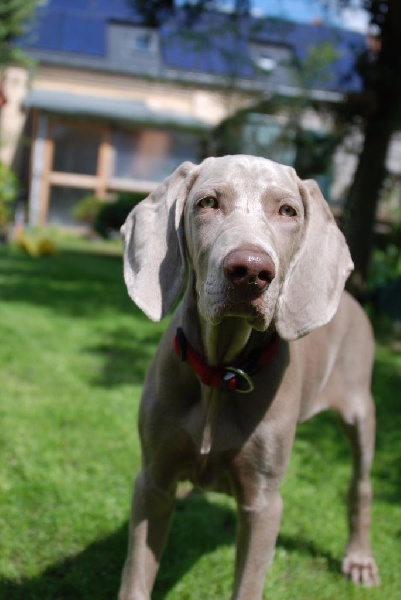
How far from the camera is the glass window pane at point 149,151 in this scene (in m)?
18.8

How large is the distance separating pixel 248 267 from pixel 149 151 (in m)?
17.7

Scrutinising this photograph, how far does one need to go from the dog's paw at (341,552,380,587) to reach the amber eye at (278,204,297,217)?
69.6 inches

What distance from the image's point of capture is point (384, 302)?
8.50 m

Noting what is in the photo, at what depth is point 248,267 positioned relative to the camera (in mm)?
1886

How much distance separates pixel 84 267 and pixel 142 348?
5.40 m

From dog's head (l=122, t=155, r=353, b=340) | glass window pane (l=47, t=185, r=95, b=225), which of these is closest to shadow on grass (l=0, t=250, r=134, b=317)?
dog's head (l=122, t=155, r=353, b=340)

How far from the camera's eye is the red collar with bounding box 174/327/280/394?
2332 mm

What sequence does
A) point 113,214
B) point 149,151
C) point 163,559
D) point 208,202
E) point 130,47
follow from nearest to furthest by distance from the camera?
1. point 208,202
2. point 163,559
3. point 113,214
4. point 149,151
5. point 130,47

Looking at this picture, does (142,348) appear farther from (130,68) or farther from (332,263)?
(130,68)

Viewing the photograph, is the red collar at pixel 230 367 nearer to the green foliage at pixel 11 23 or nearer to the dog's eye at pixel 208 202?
the dog's eye at pixel 208 202

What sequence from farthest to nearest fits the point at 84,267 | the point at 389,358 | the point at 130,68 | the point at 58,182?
the point at 130,68, the point at 58,182, the point at 84,267, the point at 389,358

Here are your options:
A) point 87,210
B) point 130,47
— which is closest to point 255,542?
point 87,210

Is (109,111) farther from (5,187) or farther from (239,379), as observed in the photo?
(239,379)

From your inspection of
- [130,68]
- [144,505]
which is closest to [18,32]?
[130,68]
